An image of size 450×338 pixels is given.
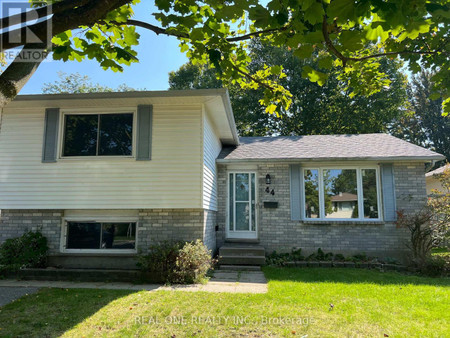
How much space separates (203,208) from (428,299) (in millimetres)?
4698

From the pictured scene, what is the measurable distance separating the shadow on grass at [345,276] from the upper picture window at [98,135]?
4771 mm

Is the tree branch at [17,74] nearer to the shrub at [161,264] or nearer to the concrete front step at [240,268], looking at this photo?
the shrub at [161,264]

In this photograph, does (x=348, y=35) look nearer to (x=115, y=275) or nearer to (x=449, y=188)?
(x=115, y=275)

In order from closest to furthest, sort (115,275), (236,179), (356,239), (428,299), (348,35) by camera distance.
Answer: (348,35), (428,299), (115,275), (356,239), (236,179)

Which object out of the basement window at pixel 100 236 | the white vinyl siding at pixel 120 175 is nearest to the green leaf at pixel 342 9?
the white vinyl siding at pixel 120 175

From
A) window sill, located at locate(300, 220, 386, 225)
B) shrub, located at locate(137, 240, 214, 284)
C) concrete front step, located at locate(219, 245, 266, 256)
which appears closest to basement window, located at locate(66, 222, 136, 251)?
shrub, located at locate(137, 240, 214, 284)

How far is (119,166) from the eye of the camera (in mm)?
7234

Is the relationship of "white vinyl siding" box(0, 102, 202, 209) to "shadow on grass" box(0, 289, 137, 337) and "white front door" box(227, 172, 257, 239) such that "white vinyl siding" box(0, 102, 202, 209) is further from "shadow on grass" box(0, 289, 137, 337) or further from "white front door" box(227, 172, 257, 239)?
"white front door" box(227, 172, 257, 239)

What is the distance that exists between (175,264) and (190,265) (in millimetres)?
325

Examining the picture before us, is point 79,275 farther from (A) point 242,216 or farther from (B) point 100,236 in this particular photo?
(A) point 242,216

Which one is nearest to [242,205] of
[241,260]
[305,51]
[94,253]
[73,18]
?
[241,260]

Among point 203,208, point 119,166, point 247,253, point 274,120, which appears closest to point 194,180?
point 203,208

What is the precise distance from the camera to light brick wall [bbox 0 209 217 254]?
7.16 m

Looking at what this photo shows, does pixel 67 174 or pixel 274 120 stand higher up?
pixel 274 120
